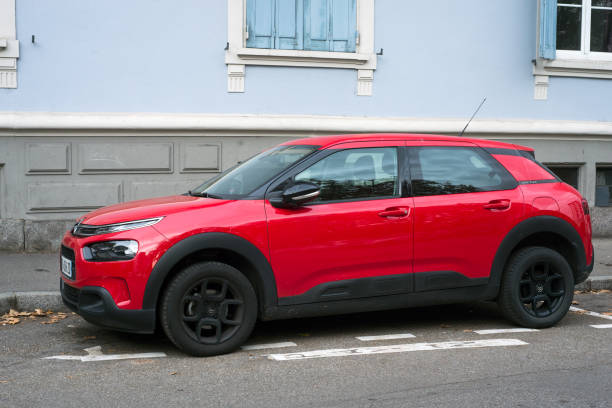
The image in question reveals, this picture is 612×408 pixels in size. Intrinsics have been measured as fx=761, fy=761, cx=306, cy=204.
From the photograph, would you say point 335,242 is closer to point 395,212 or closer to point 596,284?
point 395,212

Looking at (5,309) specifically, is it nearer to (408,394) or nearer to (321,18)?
(408,394)

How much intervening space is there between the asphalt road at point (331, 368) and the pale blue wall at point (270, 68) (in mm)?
4466

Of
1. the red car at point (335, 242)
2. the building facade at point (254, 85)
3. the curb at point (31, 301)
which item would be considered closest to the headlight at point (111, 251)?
the red car at point (335, 242)

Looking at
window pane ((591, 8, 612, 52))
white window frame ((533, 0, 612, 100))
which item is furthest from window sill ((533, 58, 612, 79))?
window pane ((591, 8, 612, 52))

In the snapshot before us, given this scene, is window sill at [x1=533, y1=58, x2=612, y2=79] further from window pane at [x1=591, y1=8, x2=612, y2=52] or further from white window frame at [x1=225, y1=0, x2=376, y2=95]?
white window frame at [x1=225, y1=0, x2=376, y2=95]

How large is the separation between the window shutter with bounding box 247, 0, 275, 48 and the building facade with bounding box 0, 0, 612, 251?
0.05 ft

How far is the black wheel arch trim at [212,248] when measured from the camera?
5.21m

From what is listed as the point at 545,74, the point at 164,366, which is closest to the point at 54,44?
the point at 164,366

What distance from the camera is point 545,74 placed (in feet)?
39.5

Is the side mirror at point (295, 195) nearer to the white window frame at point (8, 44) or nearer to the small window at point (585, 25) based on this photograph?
the white window frame at point (8, 44)

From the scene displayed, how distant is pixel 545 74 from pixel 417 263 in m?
7.23

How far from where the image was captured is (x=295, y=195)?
5.50 meters


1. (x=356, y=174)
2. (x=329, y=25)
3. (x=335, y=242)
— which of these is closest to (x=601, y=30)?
(x=329, y=25)

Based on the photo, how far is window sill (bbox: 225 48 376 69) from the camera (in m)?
10.7
